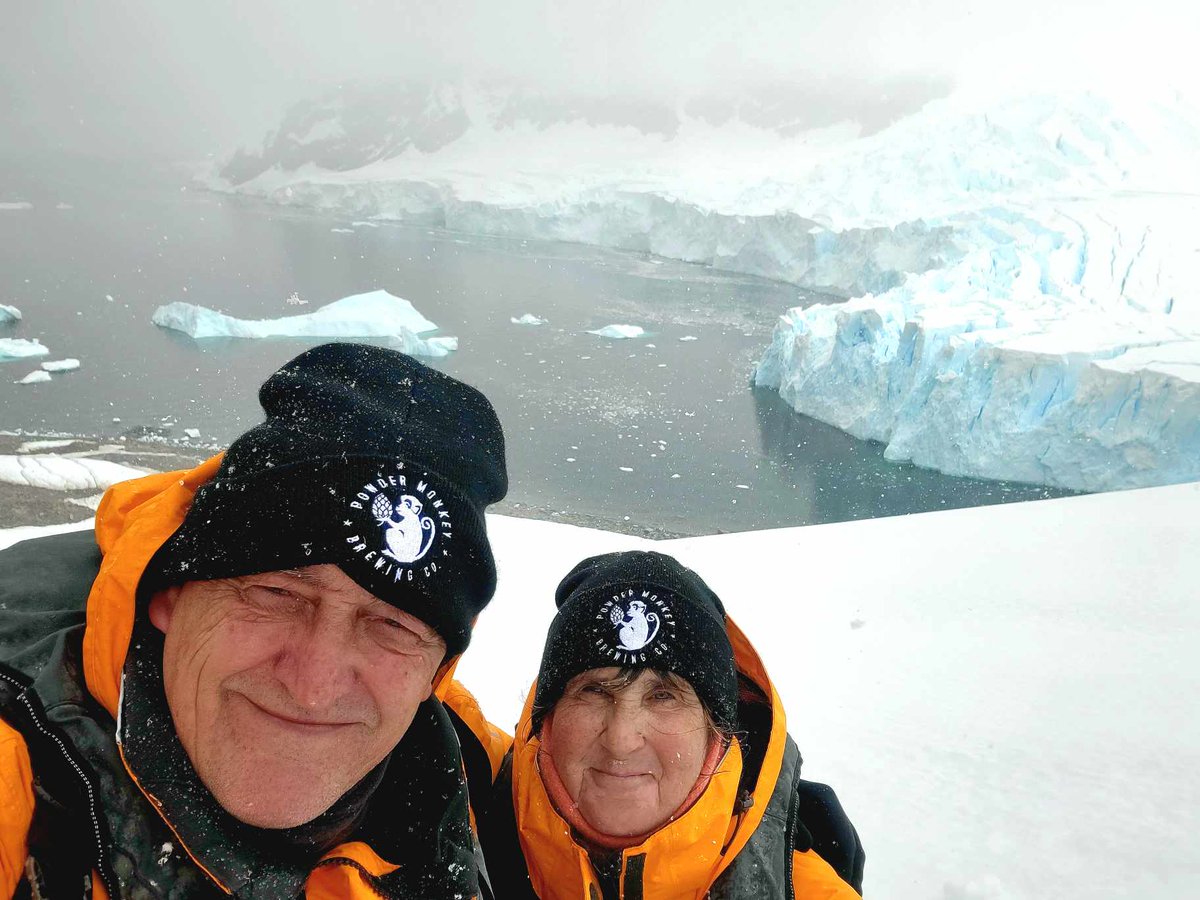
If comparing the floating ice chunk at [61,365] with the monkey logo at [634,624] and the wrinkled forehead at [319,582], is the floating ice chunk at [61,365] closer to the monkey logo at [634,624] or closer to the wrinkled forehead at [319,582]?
the monkey logo at [634,624]


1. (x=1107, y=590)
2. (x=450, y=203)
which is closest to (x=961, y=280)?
(x=1107, y=590)

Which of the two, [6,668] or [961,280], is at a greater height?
[6,668]

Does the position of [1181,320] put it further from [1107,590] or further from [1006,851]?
[1006,851]

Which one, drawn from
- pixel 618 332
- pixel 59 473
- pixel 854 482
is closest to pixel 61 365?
pixel 59 473

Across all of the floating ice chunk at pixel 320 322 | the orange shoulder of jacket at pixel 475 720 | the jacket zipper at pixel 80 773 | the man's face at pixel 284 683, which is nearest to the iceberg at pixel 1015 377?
the floating ice chunk at pixel 320 322

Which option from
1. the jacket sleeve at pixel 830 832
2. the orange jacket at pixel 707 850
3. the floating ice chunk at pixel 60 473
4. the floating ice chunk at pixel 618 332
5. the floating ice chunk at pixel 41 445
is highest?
the orange jacket at pixel 707 850

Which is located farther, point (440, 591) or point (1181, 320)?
point (1181, 320)

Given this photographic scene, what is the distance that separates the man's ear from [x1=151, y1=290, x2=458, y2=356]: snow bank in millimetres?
13638

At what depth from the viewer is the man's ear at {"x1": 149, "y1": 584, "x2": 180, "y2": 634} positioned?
0.75 meters

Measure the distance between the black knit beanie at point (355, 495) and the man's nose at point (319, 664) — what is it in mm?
58

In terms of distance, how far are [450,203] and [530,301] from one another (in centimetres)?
1940

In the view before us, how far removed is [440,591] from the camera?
0.78 metres

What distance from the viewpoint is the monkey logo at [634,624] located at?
122 centimetres

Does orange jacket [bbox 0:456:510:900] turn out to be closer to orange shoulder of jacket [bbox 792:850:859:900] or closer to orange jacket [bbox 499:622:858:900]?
orange jacket [bbox 499:622:858:900]
